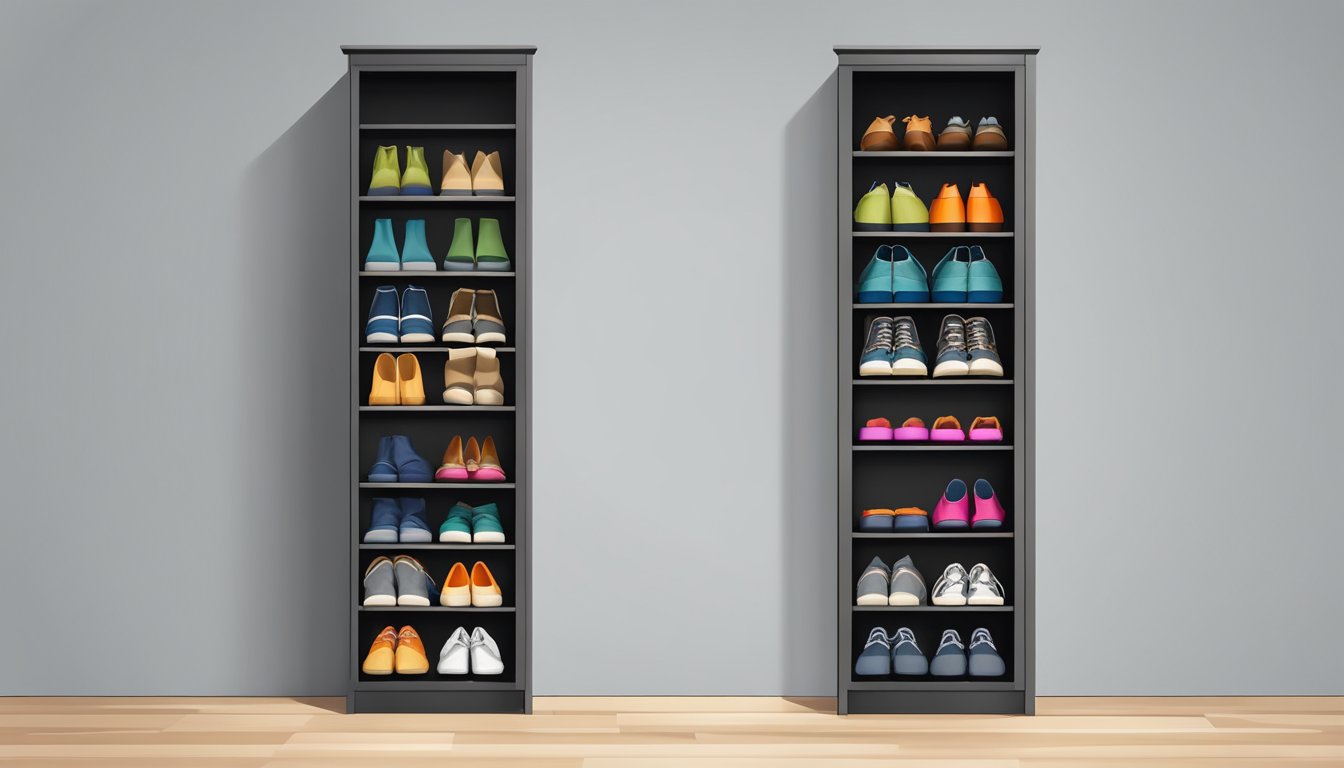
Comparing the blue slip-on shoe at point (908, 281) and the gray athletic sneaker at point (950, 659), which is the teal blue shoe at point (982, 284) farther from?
the gray athletic sneaker at point (950, 659)

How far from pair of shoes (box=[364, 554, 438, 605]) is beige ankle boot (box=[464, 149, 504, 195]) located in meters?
1.13

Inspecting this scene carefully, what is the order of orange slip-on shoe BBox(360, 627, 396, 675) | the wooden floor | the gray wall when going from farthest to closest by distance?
the gray wall
orange slip-on shoe BBox(360, 627, 396, 675)
the wooden floor

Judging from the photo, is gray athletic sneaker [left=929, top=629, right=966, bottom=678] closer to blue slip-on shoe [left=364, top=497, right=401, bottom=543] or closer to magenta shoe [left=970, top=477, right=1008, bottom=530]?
magenta shoe [left=970, top=477, right=1008, bottom=530]

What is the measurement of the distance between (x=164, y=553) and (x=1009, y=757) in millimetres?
2572

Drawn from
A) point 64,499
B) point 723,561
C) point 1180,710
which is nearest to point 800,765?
point 723,561

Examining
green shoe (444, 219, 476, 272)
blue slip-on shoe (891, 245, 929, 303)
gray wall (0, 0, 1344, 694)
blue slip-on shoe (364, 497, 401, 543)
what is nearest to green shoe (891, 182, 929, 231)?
blue slip-on shoe (891, 245, 929, 303)

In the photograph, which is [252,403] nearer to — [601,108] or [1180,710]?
[601,108]

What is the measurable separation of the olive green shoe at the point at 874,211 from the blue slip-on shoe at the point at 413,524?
5.18ft

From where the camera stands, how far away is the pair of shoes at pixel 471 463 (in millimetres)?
3344

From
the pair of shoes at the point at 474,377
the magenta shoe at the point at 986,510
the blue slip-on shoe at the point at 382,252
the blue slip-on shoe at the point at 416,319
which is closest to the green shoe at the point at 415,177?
the blue slip-on shoe at the point at 382,252

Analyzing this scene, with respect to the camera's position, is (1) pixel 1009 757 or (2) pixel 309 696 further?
(2) pixel 309 696

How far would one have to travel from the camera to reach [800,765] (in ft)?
9.41

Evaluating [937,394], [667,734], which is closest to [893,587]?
[937,394]

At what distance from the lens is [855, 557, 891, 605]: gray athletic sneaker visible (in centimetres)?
334
